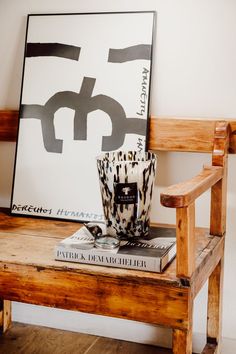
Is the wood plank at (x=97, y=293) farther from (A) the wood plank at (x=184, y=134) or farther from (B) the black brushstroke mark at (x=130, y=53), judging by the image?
(B) the black brushstroke mark at (x=130, y=53)

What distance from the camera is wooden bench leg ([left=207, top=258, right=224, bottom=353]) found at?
1.71 meters

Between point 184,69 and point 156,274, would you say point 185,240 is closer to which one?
point 156,274

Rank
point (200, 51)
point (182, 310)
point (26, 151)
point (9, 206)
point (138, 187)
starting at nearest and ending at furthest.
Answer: point (182, 310) < point (138, 187) < point (200, 51) < point (26, 151) < point (9, 206)

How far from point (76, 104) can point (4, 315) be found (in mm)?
870

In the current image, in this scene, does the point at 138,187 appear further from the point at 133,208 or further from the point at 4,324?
the point at 4,324

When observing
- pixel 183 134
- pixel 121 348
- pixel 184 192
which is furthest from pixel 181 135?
pixel 121 348

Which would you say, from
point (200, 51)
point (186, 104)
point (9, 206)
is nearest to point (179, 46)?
point (200, 51)

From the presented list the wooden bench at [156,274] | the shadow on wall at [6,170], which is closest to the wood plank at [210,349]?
the wooden bench at [156,274]

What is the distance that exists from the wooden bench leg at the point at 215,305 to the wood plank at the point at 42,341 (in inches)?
18.9

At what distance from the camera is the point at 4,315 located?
2.05 meters

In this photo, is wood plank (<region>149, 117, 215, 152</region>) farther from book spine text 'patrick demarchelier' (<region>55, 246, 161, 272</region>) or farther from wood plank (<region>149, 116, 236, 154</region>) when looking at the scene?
book spine text 'patrick demarchelier' (<region>55, 246, 161, 272</region>)

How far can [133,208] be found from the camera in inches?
58.5

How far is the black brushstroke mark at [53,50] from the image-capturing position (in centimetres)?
184

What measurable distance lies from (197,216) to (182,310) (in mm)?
622
